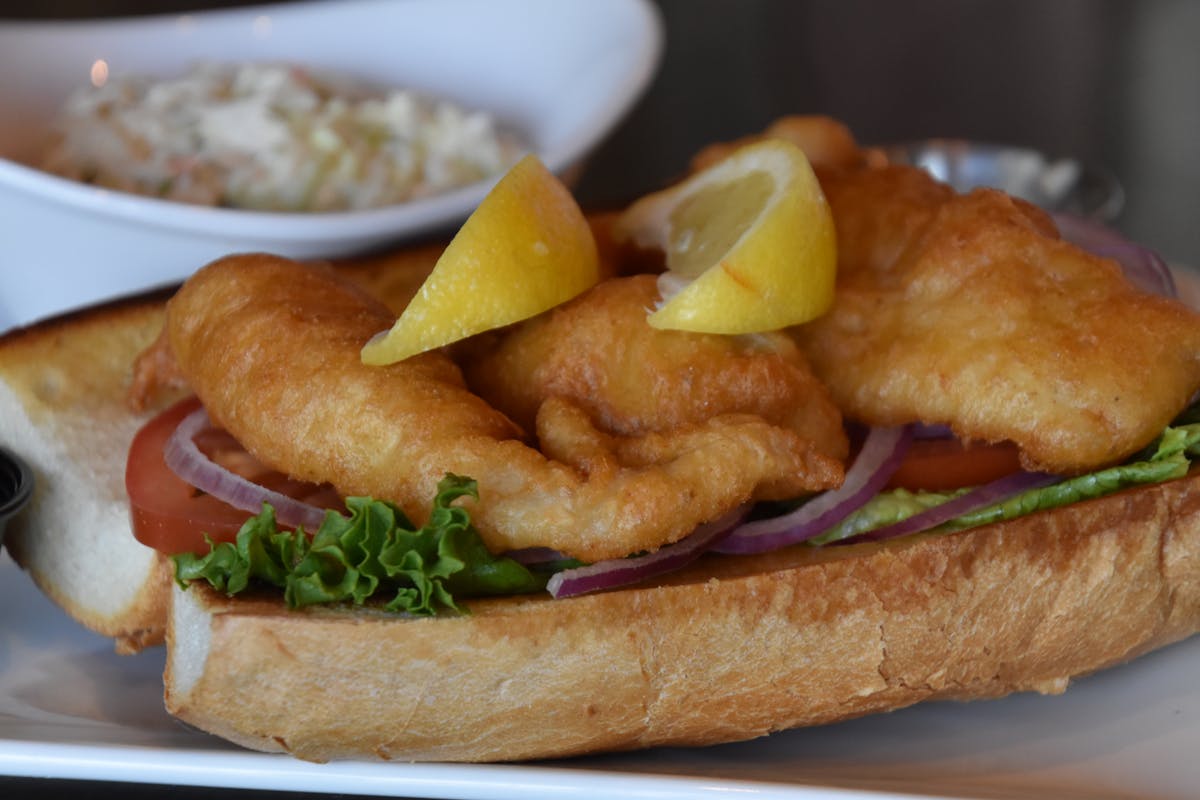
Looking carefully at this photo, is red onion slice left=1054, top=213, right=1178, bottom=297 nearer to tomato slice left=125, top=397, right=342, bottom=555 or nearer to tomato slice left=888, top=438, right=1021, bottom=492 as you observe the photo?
tomato slice left=888, top=438, right=1021, bottom=492

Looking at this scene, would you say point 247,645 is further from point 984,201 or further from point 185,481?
point 984,201

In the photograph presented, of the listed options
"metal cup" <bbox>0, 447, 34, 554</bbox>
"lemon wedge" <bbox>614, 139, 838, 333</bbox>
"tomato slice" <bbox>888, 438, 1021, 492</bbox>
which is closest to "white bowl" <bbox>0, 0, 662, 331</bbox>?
"metal cup" <bbox>0, 447, 34, 554</bbox>

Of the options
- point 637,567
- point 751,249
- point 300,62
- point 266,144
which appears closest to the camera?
point 637,567

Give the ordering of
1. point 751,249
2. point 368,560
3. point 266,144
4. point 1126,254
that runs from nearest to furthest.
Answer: point 368,560, point 751,249, point 1126,254, point 266,144

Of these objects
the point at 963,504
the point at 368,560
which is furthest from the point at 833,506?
the point at 368,560

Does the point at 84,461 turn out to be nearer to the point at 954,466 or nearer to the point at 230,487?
the point at 230,487

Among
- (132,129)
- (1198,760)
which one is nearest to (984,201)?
(1198,760)
